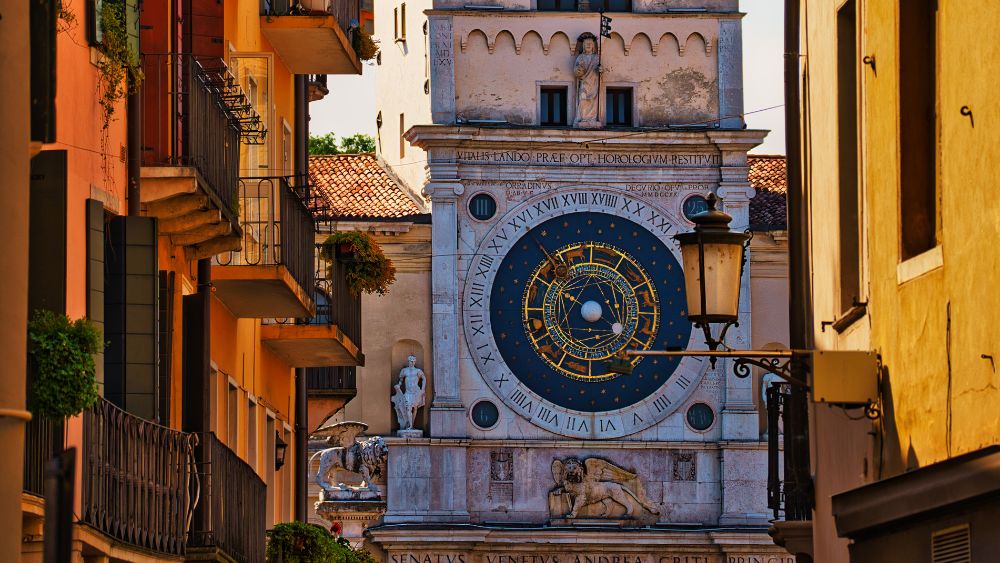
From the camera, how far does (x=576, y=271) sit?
46344 millimetres

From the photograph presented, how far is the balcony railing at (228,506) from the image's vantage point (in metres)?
15.5

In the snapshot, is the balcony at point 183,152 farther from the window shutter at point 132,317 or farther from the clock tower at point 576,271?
the clock tower at point 576,271

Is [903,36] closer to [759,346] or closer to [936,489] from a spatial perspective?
[936,489]

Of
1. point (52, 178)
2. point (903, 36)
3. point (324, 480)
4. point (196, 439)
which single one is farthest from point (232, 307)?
point (324, 480)

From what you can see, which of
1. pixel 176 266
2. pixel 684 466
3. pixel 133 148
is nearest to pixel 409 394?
pixel 684 466

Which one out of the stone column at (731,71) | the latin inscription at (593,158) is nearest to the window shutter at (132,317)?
the latin inscription at (593,158)

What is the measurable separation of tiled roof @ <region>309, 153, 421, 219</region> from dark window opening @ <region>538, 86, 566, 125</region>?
9.63 ft

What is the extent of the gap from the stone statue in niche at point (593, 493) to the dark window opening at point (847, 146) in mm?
32341

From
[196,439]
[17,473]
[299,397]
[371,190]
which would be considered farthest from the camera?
[371,190]

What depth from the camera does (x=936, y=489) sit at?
35.4 feet

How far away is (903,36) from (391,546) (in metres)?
33.2

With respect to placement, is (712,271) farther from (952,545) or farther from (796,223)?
(952,545)

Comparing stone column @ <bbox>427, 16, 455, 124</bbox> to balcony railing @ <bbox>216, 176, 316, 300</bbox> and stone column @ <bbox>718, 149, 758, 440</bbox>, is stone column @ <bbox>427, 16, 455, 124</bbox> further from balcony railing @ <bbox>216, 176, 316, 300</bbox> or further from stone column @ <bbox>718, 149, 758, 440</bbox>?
balcony railing @ <bbox>216, 176, 316, 300</bbox>

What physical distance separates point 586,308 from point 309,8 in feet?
75.3
